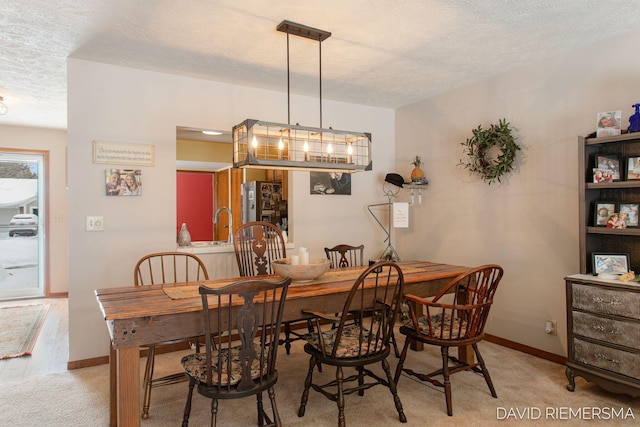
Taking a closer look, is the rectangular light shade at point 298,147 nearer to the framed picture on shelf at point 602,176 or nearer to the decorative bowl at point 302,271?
the decorative bowl at point 302,271

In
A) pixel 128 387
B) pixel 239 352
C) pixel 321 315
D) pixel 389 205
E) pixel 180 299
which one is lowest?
pixel 128 387

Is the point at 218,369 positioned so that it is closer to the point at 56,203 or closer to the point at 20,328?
the point at 20,328

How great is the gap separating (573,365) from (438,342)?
101 cm

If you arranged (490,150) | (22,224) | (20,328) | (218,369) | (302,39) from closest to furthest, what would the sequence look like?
1. (218,369)
2. (302,39)
3. (490,150)
4. (20,328)
5. (22,224)

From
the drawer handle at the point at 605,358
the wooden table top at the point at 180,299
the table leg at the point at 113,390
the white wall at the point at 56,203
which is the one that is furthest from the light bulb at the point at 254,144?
the white wall at the point at 56,203

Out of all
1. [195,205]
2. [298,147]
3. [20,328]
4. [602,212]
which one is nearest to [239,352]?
[298,147]

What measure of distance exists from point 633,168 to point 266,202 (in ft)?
13.9

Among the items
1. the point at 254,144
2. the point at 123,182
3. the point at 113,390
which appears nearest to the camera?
the point at 113,390

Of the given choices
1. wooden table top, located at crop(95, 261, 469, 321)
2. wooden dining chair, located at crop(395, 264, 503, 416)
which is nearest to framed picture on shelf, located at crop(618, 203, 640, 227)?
wooden dining chair, located at crop(395, 264, 503, 416)

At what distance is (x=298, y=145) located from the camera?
9.16ft

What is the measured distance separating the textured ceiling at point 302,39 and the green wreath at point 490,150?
544 millimetres

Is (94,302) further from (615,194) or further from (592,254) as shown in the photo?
(615,194)

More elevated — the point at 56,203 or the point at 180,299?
the point at 56,203

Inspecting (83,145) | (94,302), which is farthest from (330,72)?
(94,302)
